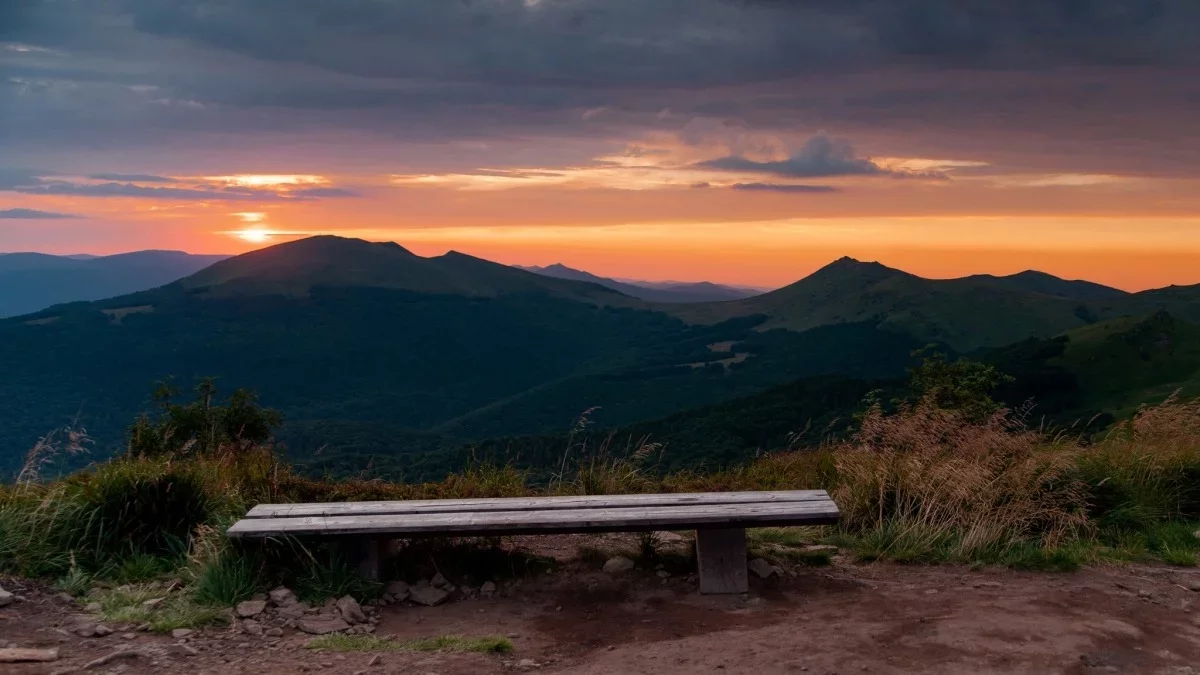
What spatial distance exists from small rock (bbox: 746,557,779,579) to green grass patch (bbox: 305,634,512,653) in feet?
5.69

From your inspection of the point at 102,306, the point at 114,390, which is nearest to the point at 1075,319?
the point at 114,390

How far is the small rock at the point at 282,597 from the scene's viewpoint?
4945 millimetres

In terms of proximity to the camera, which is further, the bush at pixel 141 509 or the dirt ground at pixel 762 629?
the bush at pixel 141 509

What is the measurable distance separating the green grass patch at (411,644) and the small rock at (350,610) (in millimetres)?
330

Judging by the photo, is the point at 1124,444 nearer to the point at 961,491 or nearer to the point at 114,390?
the point at 961,491

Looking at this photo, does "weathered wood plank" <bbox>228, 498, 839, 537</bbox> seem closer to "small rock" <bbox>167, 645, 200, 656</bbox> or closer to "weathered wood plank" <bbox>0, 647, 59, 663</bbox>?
"small rock" <bbox>167, 645, 200, 656</bbox>

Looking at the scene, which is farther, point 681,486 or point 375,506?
point 681,486

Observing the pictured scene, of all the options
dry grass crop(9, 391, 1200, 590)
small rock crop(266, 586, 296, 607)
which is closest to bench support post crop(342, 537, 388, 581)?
dry grass crop(9, 391, 1200, 590)

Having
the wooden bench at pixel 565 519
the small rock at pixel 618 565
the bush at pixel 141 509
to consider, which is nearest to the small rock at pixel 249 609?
the wooden bench at pixel 565 519

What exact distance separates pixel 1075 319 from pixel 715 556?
17667 cm

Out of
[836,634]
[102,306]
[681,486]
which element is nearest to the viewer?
[836,634]

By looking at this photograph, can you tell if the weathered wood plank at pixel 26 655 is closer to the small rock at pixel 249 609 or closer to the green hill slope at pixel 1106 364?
the small rock at pixel 249 609

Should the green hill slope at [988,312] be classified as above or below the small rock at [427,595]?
above

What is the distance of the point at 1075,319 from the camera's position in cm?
16088
